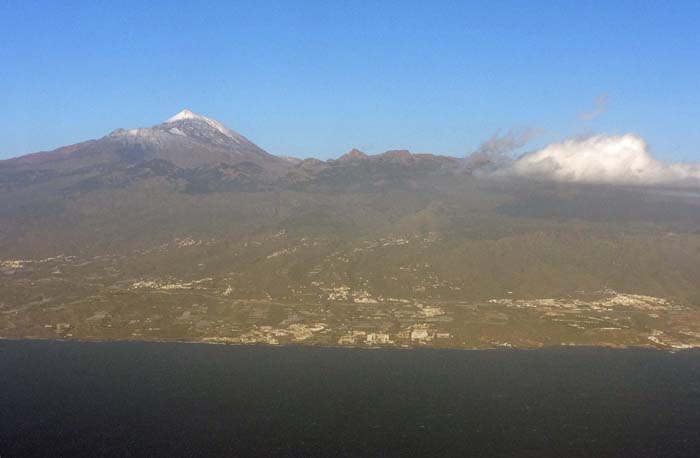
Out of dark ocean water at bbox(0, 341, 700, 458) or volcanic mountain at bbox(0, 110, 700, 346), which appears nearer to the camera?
dark ocean water at bbox(0, 341, 700, 458)

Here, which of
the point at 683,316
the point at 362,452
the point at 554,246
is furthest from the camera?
the point at 554,246

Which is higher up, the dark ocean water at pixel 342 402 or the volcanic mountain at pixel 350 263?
the volcanic mountain at pixel 350 263

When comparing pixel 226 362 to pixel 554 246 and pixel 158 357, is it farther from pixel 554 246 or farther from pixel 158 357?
pixel 554 246

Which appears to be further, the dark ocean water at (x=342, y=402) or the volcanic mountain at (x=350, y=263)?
the volcanic mountain at (x=350, y=263)

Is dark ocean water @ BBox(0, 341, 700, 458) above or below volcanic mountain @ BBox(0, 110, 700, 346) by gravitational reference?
below

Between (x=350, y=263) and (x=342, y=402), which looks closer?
(x=342, y=402)

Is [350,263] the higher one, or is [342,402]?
[350,263]

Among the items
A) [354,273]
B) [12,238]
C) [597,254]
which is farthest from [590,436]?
[12,238]

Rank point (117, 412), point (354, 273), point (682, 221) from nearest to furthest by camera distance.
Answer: point (117, 412), point (354, 273), point (682, 221)
